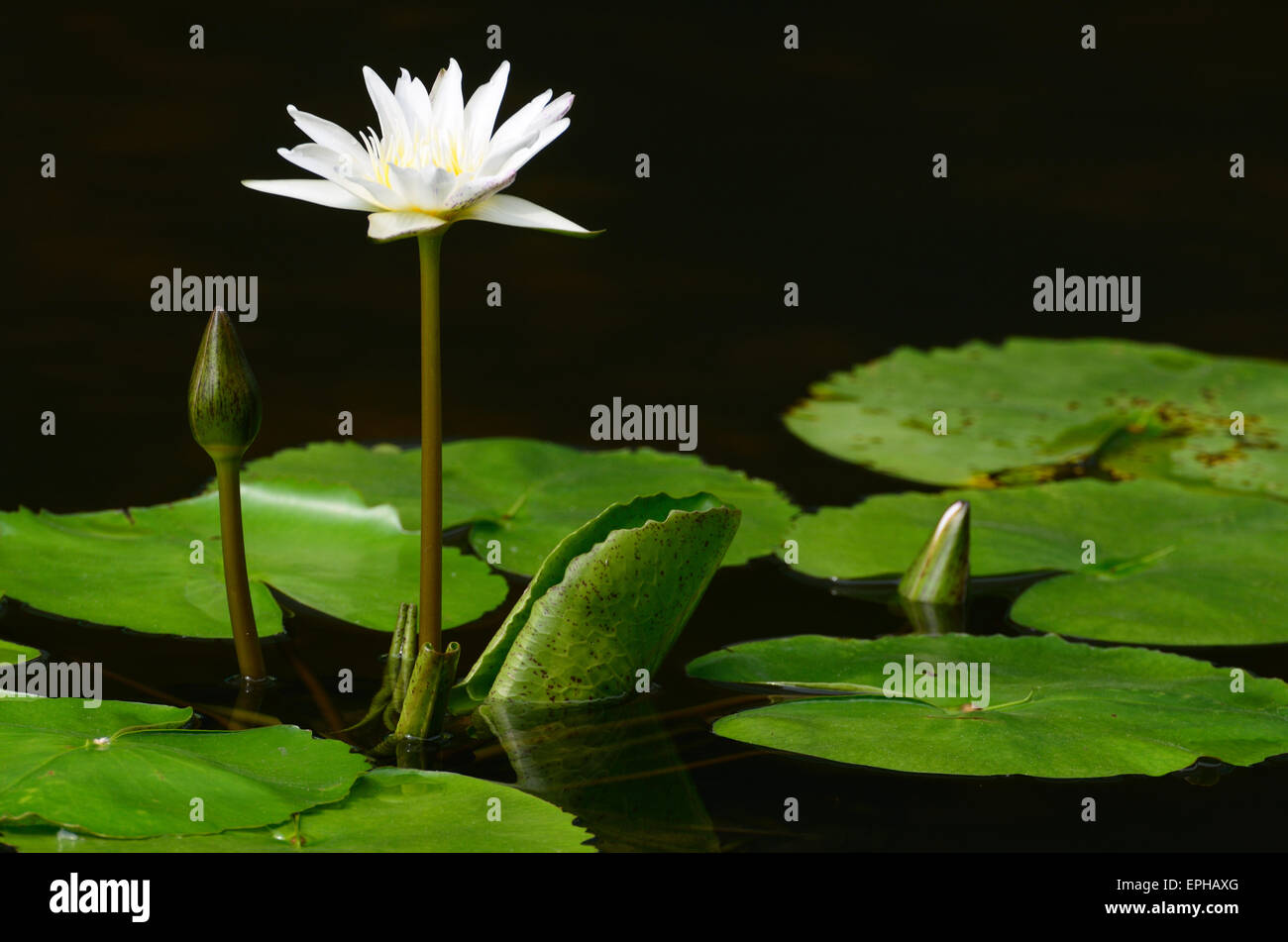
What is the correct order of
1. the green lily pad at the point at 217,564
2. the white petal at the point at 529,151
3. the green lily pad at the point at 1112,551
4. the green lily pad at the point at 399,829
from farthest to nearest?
1. the green lily pad at the point at 1112,551
2. the green lily pad at the point at 217,564
3. the white petal at the point at 529,151
4. the green lily pad at the point at 399,829

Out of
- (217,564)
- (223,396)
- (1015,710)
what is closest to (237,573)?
(223,396)

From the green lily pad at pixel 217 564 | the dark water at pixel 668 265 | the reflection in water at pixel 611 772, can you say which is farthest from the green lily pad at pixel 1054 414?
the reflection in water at pixel 611 772

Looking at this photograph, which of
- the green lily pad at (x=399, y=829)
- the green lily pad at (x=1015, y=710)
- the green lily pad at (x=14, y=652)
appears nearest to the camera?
the green lily pad at (x=399, y=829)

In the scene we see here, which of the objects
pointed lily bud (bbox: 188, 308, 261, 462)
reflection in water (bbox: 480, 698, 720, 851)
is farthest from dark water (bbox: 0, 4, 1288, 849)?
pointed lily bud (bbox: 188, 308, 261, 462)

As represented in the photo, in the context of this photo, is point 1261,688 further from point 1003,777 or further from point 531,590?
point 531,590

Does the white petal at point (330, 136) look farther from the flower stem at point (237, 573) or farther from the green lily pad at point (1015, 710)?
the green lily pad at point (1015, 710)

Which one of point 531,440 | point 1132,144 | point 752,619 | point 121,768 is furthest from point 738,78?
point 121,768

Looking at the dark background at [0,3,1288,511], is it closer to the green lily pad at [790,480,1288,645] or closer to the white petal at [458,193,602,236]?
the green lily pad at [790,480,1288,645]
